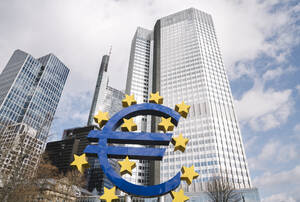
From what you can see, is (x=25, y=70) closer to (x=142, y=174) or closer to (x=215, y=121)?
(x=142, y=174)

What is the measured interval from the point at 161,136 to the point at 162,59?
10969cm

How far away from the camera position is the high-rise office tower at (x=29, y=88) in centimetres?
11462

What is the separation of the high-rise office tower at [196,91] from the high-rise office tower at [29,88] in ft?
203

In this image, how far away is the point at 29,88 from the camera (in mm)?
130875

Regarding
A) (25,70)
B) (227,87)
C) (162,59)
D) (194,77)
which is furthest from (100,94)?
(227,87)

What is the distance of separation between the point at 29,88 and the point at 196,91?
4334 inches

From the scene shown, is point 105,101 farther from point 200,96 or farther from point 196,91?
point 200,96

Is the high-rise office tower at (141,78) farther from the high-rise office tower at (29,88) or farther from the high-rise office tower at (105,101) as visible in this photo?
the high-rise office tower at (29,88)

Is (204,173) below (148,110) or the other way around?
the other way around

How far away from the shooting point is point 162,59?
117375 mm

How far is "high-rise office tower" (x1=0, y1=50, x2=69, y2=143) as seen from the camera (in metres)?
115

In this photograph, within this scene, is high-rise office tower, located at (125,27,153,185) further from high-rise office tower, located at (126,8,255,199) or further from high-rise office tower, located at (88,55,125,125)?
high-rise office tower, located at (88,55,125,125)

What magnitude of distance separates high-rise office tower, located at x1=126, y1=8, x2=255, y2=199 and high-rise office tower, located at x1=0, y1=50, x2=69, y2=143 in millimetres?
61951

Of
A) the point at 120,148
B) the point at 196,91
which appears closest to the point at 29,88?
the point at 196,91
